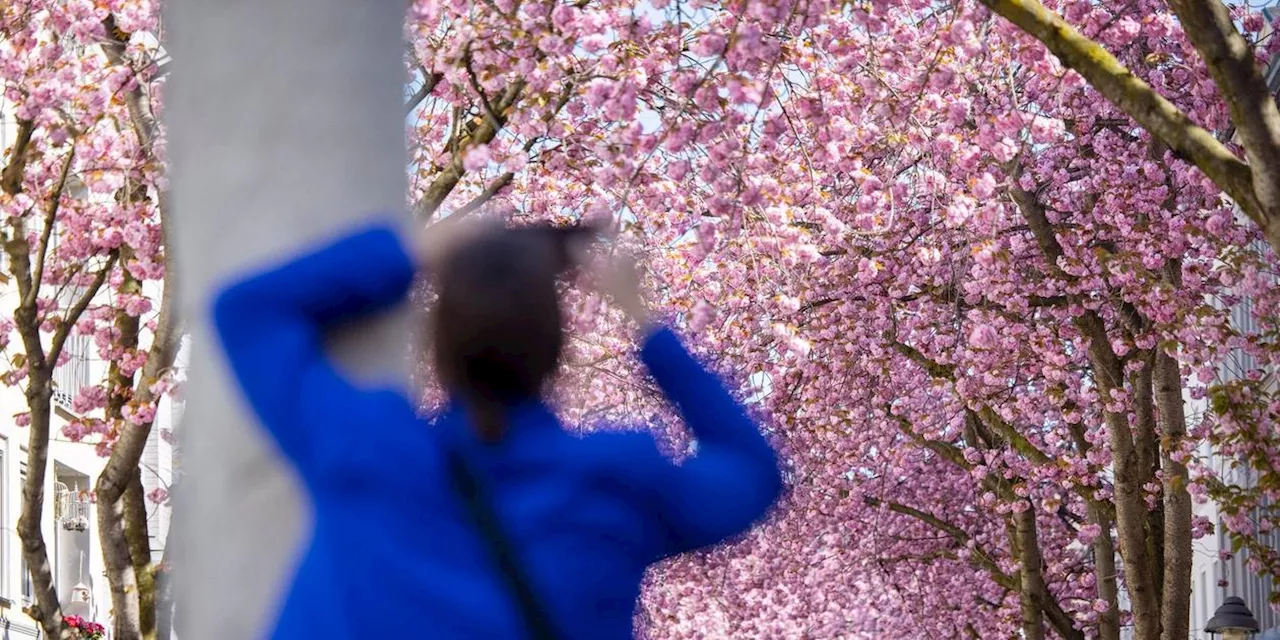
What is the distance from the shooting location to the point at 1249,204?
6.16 m

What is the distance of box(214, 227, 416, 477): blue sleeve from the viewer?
227cm

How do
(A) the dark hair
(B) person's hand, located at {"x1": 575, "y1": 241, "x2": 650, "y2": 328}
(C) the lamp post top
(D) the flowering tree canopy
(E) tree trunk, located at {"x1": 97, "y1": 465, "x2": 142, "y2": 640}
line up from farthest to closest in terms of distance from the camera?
(C) the lamp post top, (E) tree trunk, located at {"x1": 97, "y1": 465, "x2": 142, "y2": 640}, (D) the flowering tree canopy, (B) person's hand, located at {"x1": 575, "y1": 241, "x2": 650, "y2": 328}, (A) the dark hair

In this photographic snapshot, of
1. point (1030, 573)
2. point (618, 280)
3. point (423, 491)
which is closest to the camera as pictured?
point (423, 491)

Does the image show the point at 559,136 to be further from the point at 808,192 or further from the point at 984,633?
A: the point at 984,633

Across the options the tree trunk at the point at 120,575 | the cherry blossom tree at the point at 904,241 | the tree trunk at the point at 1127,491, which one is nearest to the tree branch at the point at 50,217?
the tree trunk at the point at 120,575

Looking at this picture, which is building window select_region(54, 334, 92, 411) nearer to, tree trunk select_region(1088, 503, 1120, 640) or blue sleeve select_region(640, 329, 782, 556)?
tree trunk select_region(1088, 503, 1120, 640)

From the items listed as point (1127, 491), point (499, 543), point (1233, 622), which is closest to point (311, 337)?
point (499, 543)

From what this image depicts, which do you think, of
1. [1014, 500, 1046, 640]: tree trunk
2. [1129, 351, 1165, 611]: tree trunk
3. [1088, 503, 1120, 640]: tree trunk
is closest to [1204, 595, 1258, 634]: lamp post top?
[1088, 503, 1120, 640]: tree trunk

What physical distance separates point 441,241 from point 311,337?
0.25 metres

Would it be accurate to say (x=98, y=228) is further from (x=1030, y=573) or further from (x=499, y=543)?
(x=1030, y=573)

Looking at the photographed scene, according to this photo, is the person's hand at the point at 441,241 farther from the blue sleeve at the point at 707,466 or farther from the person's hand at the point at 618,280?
the blue sleeve at the point at 707,466

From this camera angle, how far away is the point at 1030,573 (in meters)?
16.0

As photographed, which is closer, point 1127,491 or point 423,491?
point 423,491

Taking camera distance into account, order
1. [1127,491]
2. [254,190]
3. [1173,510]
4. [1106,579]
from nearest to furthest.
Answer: [254,190]
[1173,510]
[1127,491]
[1106,579]
